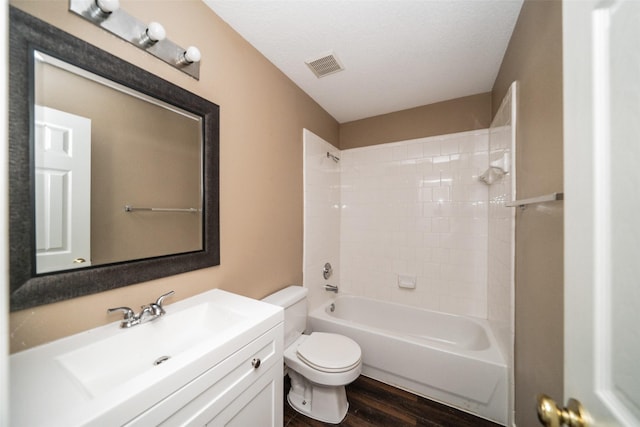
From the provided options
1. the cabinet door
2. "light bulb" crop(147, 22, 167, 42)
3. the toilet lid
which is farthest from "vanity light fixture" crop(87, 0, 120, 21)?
the toilet lid

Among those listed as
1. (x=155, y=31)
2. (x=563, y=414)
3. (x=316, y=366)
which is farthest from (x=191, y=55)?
(x=316, y=366)

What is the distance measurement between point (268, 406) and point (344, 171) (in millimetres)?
2235

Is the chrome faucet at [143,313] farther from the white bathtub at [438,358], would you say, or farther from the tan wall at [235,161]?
the white bathtub at [438,358]

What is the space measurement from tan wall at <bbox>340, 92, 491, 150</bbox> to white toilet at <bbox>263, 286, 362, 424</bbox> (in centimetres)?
185

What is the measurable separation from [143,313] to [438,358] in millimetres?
1769

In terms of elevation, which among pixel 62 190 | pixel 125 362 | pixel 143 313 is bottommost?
pixel 125 362

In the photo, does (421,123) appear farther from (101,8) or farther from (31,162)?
(31,162)

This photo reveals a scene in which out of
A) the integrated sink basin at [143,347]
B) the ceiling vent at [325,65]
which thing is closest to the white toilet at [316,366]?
the integrated sink basin at [143,347]

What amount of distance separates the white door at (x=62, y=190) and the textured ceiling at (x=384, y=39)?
0.97 metres

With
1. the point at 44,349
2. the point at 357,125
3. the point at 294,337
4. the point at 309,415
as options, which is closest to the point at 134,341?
the point at 44,349

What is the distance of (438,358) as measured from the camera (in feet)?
5.10

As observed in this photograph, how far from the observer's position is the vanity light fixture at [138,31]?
80cm

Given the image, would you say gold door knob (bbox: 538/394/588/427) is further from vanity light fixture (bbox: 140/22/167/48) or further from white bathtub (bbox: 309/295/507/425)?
vanity light fixture (bbox: 140/22/167/48)

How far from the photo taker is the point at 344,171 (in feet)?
8.83
